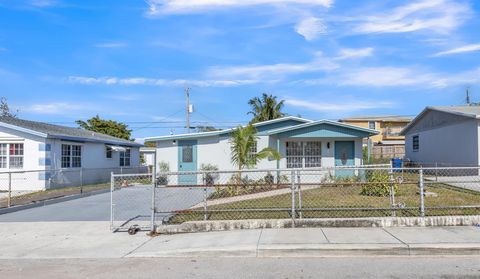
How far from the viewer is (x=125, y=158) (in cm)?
3369

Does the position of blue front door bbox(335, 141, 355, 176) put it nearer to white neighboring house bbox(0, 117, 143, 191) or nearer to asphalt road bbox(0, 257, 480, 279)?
white neighboring house bbox(0, 117, 143, 191)

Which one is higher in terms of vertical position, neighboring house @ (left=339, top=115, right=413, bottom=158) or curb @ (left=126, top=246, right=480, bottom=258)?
neighboring house @ (left=339, top=115, right=413, bottom=158)

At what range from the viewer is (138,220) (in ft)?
38.7

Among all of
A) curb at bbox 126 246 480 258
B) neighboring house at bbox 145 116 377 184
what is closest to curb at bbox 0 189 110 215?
neighboring house at bbox 145 116 377 184

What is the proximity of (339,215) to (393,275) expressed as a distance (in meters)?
4.25

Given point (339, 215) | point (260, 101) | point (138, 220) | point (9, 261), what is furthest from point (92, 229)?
point (260, 101)

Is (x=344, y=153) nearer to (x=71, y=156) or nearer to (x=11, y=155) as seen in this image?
(x=71, y=156)

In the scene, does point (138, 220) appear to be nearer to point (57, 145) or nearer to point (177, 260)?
point (177, 260)

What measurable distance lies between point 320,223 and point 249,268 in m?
3.27

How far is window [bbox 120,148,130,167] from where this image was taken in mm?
32781

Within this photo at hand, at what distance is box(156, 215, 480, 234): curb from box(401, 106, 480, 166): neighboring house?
45.4ft

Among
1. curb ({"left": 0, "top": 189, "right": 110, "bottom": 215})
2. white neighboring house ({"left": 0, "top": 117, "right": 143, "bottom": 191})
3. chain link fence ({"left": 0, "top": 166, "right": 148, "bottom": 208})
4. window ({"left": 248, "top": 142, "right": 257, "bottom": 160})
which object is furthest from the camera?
white neighboring house ({"left": 0, "top": 117, "right": 143, "bottom": 191})

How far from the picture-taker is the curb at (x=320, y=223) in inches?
389

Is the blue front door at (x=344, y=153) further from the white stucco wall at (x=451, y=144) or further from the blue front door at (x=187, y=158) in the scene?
the blue front door at (x=187, y=158)
